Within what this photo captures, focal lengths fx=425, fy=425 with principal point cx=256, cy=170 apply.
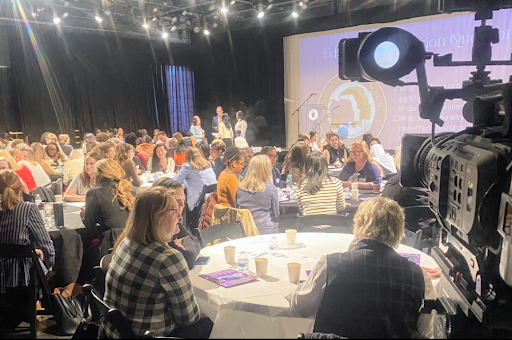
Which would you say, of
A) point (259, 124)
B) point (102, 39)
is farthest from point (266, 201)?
point (102, 39)

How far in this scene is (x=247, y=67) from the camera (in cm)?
1305

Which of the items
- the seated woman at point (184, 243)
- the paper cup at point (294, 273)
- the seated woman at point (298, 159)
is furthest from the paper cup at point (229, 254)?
the seated woman at point (298, 159)

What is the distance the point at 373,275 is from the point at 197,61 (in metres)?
13.5

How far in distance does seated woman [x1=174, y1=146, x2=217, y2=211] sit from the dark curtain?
960 centimetres

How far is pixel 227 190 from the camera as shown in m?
3.95

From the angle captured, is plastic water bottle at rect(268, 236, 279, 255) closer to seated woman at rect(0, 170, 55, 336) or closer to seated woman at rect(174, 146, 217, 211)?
seated woman at rect(0, 170, 55, 336)

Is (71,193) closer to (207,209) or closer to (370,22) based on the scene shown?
(207,209)

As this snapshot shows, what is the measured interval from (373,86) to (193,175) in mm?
6384

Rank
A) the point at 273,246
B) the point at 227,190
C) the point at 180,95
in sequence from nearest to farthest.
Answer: the point at 273,246, the point at 227,190, the point at 180,95

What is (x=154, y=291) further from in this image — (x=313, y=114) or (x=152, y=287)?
(x=313, y=114)

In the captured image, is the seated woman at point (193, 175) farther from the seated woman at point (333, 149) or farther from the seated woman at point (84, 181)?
the seated woman at point (333, 149)

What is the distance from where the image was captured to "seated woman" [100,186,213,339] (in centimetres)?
181

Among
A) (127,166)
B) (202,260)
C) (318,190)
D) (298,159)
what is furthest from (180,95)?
(202,260)

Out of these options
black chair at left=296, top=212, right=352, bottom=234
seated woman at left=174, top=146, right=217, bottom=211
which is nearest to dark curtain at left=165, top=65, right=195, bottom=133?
seated woman at left=174, top=146, right=217, bottom=211
